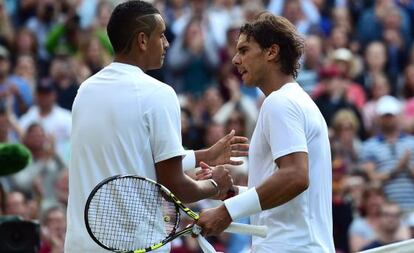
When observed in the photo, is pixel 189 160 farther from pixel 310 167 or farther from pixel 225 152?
pixel 310 167

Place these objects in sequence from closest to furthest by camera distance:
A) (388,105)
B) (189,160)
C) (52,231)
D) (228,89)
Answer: (189,160) < (52,231) < (388,105) < (228,89)

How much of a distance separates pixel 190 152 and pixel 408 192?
677 centimetres

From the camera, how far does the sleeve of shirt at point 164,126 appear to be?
6199 mm

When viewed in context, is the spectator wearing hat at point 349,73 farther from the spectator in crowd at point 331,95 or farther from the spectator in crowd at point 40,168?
the spectator in crowd at point 40,168

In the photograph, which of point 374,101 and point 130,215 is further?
point 374,101

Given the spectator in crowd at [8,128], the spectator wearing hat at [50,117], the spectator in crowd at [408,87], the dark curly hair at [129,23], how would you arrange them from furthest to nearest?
the spectator in crowd at [408,87], the spectator wearing hat at [50,117], the spectator in crowd at [8,128], the dark curly hair at [129,23]

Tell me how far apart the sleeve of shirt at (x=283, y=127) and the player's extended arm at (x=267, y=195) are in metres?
0.04

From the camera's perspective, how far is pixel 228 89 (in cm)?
1510

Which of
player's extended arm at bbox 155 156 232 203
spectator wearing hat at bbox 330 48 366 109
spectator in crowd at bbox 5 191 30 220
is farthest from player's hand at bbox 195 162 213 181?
spectator wearing hat at bbox 330 48 366 109

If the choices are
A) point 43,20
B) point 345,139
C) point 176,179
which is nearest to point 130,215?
point 176,179

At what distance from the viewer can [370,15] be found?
1720 cm

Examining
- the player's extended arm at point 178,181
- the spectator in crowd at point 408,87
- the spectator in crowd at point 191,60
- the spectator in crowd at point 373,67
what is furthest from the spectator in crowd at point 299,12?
the player's extended arm at point 178,181

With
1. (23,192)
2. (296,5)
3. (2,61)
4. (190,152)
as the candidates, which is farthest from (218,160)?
(296,5)

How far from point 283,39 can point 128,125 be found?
0.86 meters
